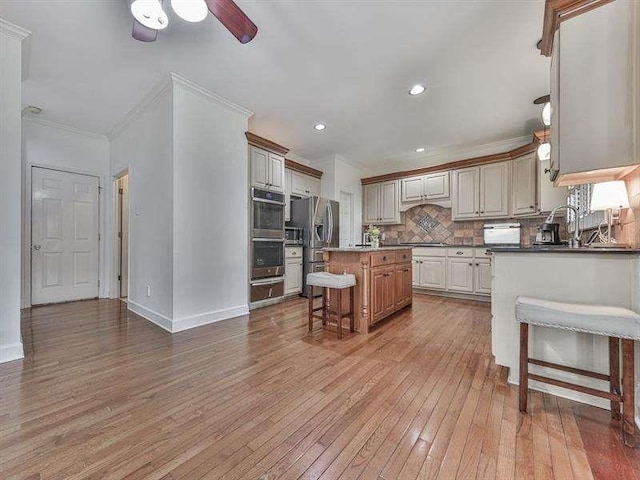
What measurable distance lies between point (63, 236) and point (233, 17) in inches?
177

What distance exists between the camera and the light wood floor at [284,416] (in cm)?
119

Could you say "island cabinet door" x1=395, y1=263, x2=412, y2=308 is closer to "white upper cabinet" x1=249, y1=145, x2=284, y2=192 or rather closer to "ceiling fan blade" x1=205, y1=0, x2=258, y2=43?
"white upper cabinet" x1=249, y1=145, x2=284, y2=192

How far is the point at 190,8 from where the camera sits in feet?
5.51

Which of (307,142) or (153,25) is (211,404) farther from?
(307,142)

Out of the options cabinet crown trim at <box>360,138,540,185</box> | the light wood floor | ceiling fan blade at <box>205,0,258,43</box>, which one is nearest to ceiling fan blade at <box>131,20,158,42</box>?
ceiling fan blade at <box>205,0,258,43</box>

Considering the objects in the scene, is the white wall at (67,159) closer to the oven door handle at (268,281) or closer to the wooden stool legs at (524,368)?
the oven door handle at (268,281)

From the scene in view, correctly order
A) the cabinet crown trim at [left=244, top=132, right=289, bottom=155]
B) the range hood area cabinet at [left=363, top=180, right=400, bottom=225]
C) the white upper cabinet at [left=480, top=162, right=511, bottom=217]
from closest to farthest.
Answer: the cabinet crown trim at [left=244, top=132, right=289, bottom=155] → the white upper cabinet at [left=480, top=162, right=511, bottom=217] → the range hood area cabinet at [left=363, top=180, right=400, bottom=225]

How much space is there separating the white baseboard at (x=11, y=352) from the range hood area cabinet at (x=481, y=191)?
5.87 m

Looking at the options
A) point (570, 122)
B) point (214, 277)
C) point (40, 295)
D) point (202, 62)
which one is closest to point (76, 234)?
point (40, 295)

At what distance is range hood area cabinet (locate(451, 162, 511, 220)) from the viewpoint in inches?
177

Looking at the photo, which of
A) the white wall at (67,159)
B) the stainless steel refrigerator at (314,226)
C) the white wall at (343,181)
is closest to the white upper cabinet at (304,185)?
the white wall at (343,181)

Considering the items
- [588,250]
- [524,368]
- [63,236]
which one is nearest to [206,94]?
[63,236]

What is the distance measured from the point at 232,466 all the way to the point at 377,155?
5.41 m

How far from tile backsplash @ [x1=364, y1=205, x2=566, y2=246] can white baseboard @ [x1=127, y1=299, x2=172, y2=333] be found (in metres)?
4.45
